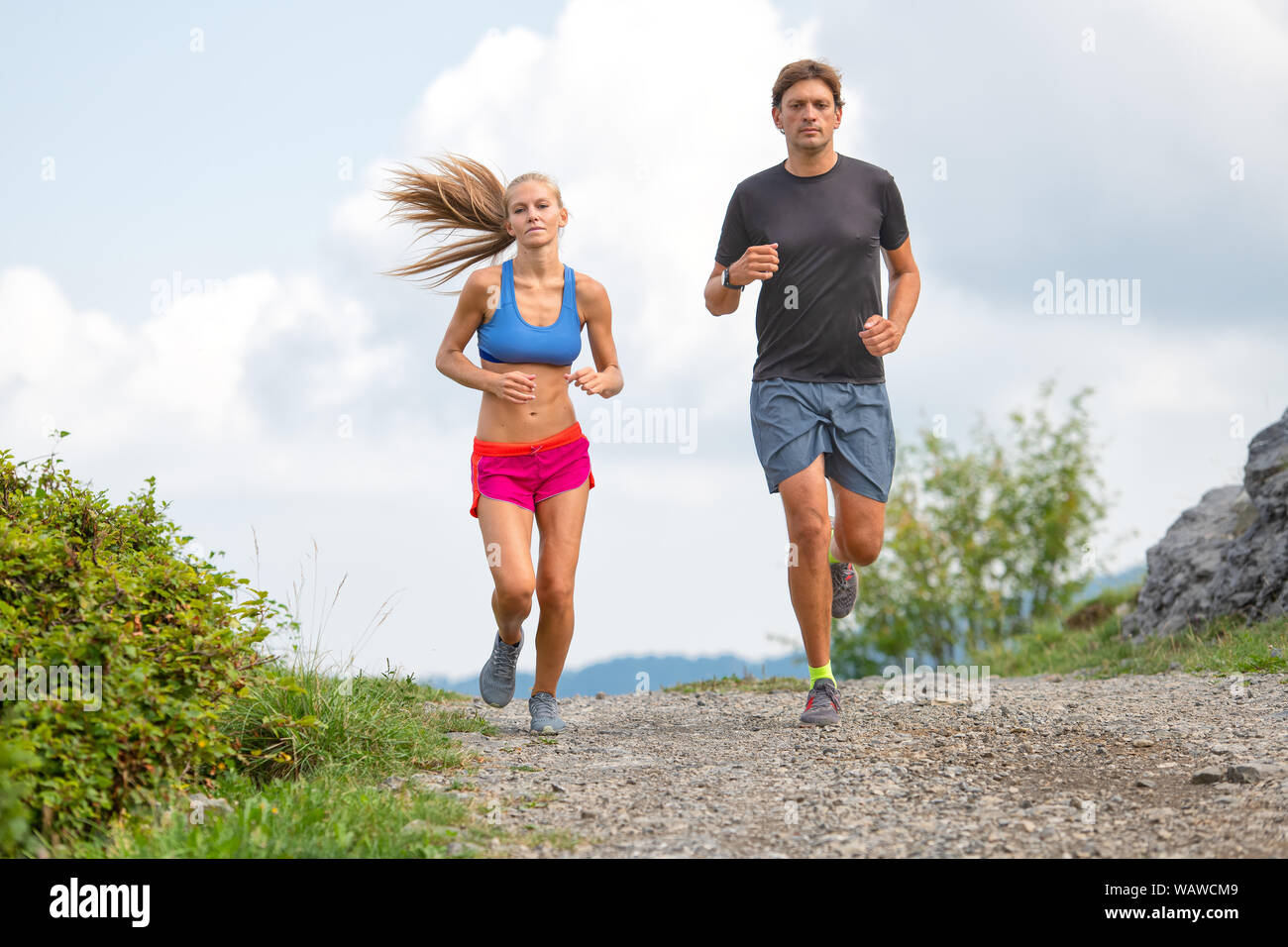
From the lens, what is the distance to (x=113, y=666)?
4070mm

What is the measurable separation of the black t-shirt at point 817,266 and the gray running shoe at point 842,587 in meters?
1.21

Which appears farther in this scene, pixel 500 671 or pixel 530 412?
pixel 500 671

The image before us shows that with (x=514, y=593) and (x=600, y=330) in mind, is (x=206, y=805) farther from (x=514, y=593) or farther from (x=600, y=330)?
(x=600, y=330)

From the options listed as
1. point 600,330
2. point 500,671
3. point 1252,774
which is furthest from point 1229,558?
point 500,671

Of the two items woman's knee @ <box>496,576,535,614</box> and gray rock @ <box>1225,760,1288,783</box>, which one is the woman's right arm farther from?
gray rock @ <box>1225,760,1288,783</box>

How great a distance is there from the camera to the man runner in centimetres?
575

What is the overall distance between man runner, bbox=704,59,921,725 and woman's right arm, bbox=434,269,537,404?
120 centimetres

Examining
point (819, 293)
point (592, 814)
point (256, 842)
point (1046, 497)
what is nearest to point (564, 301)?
point (819, 293)

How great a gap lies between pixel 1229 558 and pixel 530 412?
674cm

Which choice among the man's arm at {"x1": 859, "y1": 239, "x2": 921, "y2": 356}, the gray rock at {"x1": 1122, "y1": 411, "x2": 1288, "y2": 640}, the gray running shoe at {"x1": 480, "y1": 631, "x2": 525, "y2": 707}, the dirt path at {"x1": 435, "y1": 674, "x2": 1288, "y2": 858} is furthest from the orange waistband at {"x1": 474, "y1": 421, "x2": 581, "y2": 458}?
the gray rock at {"x1": 1122, "y1": 411, "x2": 1288, "y2": 640}

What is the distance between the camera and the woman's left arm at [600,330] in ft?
18.7

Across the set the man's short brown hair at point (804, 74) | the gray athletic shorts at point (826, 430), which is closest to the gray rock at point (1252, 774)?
the gray athletic shorts at point (826, 430)

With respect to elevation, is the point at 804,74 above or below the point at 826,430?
above
